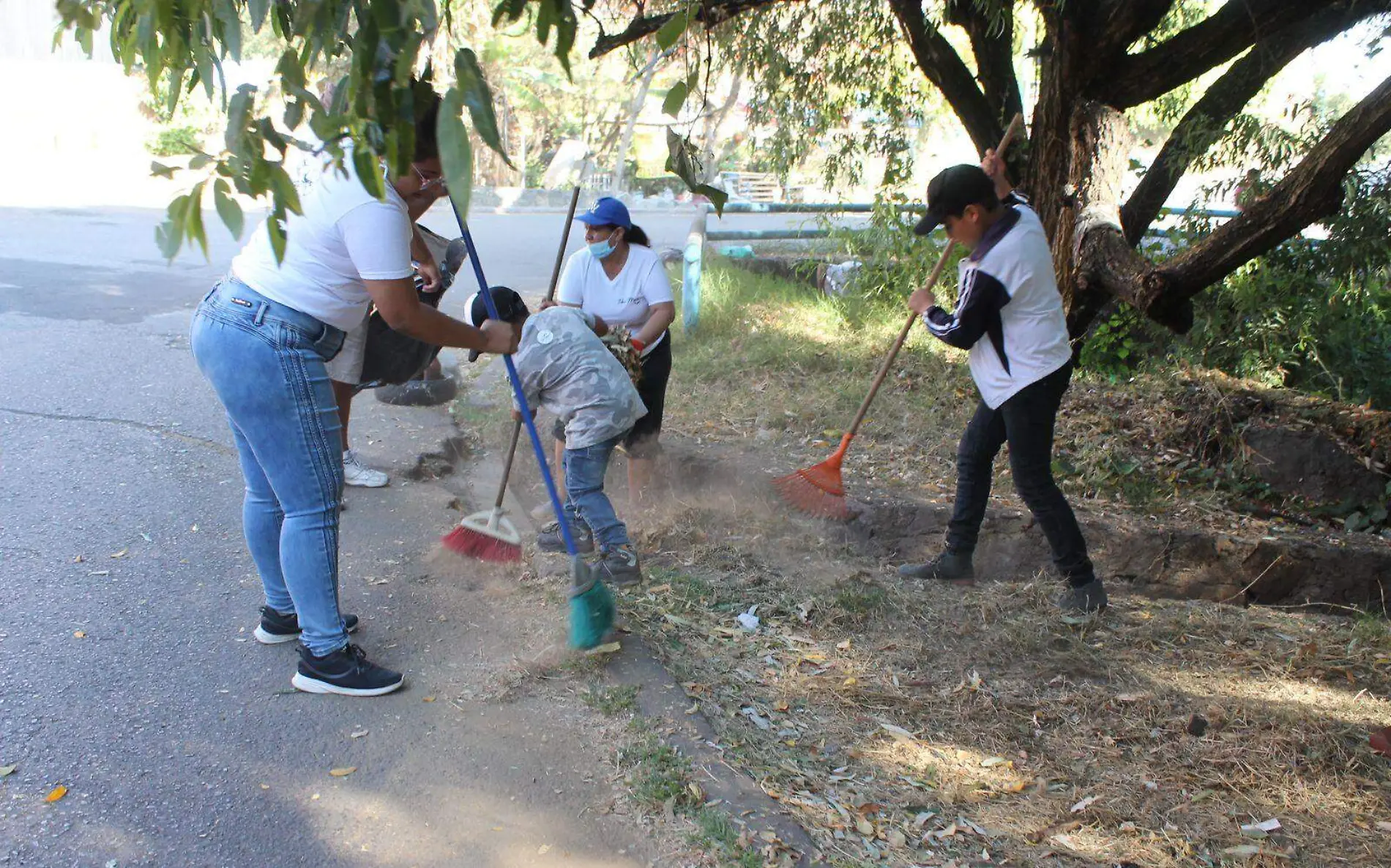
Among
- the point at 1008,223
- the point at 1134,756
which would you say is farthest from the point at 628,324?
the point at 1134,756

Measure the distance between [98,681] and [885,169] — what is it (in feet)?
19.0

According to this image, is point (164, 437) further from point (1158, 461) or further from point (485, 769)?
point (1158, 461)

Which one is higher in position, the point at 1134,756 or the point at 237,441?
the point at 237,441

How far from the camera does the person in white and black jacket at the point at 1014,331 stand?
13.0ft

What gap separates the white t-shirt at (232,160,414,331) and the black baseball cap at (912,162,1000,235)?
6.71 ft

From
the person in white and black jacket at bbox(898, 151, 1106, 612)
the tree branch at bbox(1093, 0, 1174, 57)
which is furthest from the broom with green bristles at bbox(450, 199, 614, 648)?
the tree branch at bbox(1093, 0, 1174, 57)

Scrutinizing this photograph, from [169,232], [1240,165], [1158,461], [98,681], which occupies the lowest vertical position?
[98,681]

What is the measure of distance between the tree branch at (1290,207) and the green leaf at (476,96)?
4498mm

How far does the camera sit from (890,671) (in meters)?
3.83

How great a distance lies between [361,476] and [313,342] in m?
2.34

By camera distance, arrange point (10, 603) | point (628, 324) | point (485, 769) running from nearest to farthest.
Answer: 1. point (485, 769)
2. point (10, 603)
3. point (628, 324)

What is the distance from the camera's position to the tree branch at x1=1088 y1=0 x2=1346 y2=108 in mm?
5430

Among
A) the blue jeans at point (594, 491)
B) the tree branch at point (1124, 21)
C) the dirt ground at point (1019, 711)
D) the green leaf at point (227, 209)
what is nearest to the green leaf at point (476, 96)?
the green leaf at point (227, 209)

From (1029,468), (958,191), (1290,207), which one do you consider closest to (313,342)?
(958,191)
